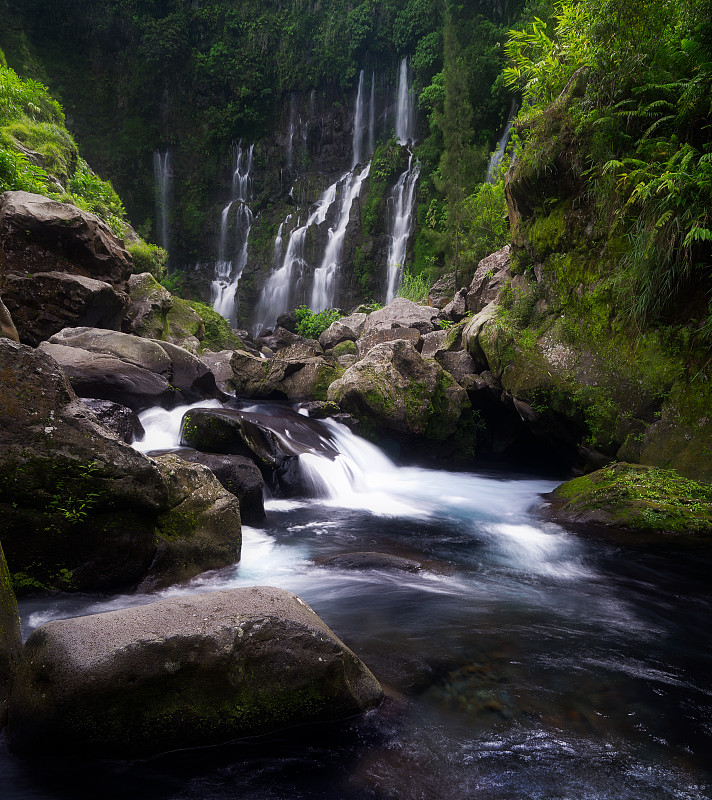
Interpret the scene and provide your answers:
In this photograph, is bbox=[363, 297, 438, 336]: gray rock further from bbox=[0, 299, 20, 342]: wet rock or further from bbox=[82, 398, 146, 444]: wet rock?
bbox=[0, 299, 20, 342]: wet rock

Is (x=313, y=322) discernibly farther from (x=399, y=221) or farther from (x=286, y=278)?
(x=399, y=221)

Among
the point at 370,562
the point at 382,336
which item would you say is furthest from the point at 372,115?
the point at 370,562

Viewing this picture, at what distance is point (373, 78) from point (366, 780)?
3659cm

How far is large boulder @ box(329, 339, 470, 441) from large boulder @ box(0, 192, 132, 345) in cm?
481

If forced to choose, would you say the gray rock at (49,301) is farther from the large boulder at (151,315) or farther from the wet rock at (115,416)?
the wet rock at (115,416)

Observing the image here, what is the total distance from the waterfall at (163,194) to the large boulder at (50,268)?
83.5 ft

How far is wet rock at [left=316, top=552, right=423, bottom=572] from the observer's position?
5047mm

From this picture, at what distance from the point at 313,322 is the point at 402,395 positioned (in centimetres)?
1292

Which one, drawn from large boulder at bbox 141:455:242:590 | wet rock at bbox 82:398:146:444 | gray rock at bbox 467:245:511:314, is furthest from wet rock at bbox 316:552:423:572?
gray rock at bbox 467:245:511:314

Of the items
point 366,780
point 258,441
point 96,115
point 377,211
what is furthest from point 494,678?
point 96,115

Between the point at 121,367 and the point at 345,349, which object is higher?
the point at 345,349

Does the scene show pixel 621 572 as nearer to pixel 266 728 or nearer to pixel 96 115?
pixel 266 728

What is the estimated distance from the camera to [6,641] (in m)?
2.42

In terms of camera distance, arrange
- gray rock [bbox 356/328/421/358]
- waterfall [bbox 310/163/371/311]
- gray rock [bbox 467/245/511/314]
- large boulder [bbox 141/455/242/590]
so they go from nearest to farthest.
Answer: large boulder [bbox 141/455/242/590]
gray rock [bbox 467/245/511/314]
gray rock [bbox 356/328/421/358]
waterfall [bbox 310/163/371/311]
